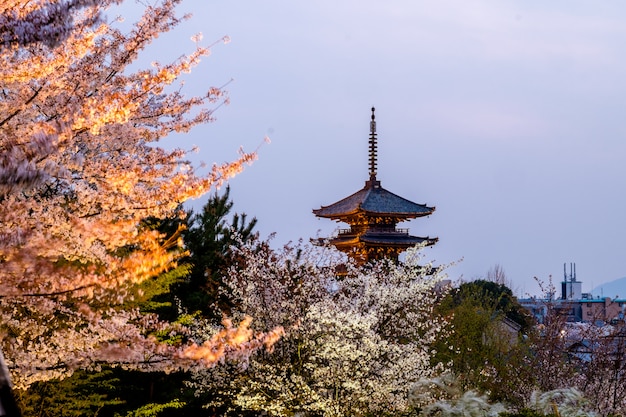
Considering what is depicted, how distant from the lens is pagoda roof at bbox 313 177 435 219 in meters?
39.8

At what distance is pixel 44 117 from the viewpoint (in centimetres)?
791

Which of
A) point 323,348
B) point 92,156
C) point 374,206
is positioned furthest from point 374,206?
point 92,156

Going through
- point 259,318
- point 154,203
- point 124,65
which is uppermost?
point 124,65

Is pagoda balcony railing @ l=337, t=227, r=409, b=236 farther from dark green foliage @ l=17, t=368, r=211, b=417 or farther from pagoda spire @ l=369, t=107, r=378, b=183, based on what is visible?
dark green foliage @ l=17, t=368, r=211, b=417

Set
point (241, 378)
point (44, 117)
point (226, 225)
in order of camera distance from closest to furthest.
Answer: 1. point (44, 117)
2. point (241, 378)
3. point (226, 225)

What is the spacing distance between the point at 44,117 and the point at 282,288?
28.3 feet

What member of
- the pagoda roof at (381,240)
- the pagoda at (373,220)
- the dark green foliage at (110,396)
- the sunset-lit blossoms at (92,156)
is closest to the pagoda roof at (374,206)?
the pagoda at (373,220)

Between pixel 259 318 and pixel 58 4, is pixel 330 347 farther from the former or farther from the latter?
pixel 58 4

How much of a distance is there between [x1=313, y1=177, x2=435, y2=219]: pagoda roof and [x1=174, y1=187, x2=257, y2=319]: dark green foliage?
1376cm

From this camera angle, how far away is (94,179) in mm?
7738

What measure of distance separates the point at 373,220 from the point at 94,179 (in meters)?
33.2

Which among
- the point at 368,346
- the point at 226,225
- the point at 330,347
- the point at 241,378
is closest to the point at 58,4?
the point at 330,347

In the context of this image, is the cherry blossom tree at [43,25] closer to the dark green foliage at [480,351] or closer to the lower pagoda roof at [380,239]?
the dark green foliage at [480,351]

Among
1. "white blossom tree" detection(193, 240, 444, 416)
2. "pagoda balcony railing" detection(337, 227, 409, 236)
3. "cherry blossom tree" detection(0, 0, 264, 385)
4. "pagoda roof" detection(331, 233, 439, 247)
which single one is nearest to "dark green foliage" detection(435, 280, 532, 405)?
"white blossom tree" detection(193, 240, 444, 416)
